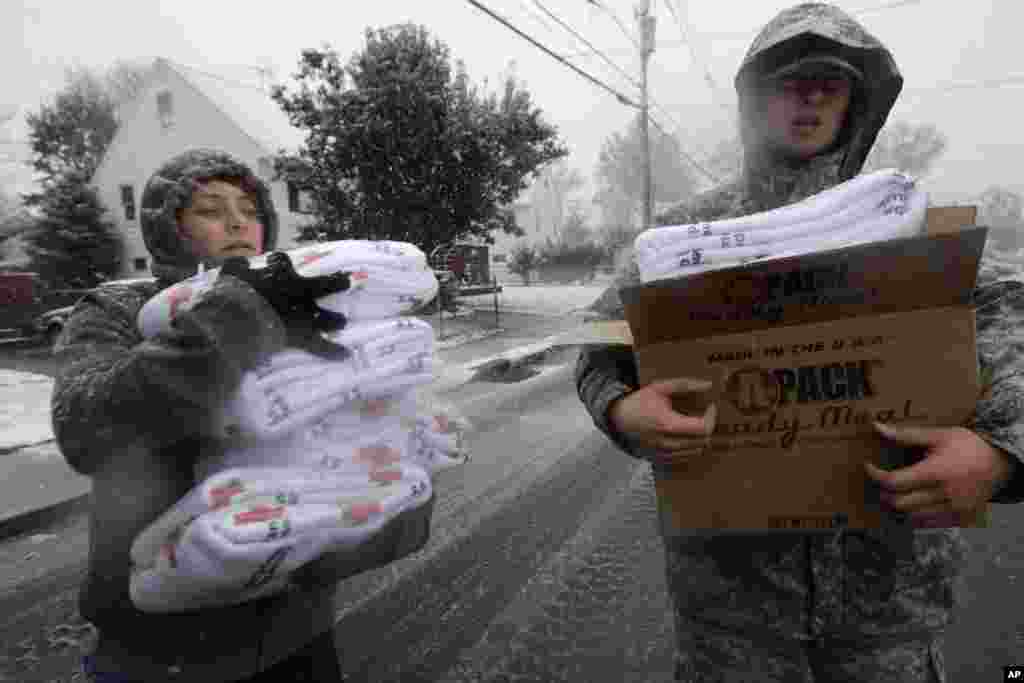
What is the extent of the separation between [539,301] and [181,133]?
16.0 meters

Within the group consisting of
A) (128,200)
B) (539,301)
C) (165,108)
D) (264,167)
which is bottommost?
(539,301)

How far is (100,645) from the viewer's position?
1.11 meters

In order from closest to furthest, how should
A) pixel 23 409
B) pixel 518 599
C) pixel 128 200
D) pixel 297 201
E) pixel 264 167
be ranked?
1. pixel 518 599
2. pixel 23 409
3. pixel 297 201
4. pixel 264 167
5. pixel 128 200

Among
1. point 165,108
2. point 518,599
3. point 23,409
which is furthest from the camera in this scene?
point 165,108

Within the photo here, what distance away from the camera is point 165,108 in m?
23.4

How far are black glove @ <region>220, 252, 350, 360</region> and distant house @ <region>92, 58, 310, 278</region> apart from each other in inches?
816

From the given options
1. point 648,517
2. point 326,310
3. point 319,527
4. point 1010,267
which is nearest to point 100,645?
point 319,527

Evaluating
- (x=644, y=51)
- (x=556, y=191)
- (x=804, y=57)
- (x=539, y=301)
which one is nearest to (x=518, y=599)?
(x=804, y=57)

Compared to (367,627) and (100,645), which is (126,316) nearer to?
(100,645)

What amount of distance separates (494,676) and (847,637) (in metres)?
1.39

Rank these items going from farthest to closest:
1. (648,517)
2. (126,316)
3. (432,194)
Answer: (432,194) < (648,517) < (126,316)

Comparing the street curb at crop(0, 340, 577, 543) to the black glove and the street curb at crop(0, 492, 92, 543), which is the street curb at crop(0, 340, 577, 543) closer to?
the street curb at crop(0, 492, 92, 543)

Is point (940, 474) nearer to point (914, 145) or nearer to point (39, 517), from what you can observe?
point (39, 517)

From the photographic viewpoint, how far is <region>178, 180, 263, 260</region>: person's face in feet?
4.12
